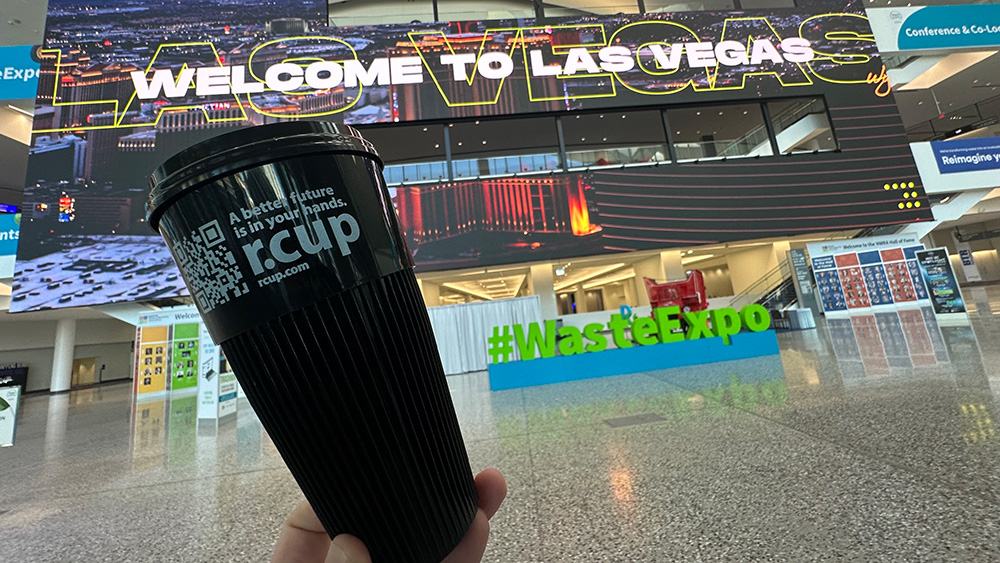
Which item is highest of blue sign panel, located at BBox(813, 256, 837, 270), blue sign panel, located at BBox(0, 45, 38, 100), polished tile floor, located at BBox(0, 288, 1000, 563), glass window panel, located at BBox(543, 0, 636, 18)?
glass window panel, located at BBox(543, 0, 636, 18)

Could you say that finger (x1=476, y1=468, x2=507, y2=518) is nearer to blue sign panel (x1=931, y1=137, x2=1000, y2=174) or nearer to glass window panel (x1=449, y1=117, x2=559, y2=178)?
glass window panel (x1=449, y1=117, x2=559, y2=178)

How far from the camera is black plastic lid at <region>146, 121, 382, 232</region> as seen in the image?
0.33 meters

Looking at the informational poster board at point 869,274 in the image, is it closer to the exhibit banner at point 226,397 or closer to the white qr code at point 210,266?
the exhibit banner at point 226,397

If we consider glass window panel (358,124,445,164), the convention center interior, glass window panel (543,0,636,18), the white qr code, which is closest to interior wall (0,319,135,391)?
the convention center interior

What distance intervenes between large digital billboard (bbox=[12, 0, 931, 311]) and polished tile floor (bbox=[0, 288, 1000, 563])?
649 cm

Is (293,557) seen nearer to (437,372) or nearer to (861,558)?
(437,372)

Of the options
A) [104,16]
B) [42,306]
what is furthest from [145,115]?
[42,306]

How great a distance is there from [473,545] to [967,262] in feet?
102

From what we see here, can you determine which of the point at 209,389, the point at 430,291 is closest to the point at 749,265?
the point at 430,291

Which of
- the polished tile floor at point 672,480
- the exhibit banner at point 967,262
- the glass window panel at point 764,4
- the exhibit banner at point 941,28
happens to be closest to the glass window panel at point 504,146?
the glass window panel at point 764,4

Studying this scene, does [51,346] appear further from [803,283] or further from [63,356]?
[803,283]

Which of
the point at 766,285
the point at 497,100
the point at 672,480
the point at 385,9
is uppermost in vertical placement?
the point at 385,9

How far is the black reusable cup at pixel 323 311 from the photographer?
0.34 meters

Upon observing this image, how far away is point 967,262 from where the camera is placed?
66.9 ft
